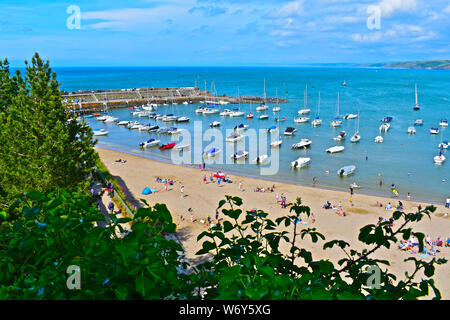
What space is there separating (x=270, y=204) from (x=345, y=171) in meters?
11.9

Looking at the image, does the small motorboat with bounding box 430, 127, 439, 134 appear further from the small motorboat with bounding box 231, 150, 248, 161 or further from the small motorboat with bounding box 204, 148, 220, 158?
the small motorboat with bounding box 204, 148, 220, 158

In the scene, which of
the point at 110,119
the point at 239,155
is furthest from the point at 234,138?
the point at 110,119

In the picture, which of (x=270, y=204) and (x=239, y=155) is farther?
(x=239, y=155)

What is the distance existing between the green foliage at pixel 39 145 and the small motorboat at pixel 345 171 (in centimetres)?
2608

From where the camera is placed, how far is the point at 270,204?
26.9 meters

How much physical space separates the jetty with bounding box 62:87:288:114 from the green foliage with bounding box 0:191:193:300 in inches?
3064

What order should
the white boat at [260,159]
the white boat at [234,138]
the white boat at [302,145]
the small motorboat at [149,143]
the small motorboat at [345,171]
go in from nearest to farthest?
the small motorboat at [345,171] < the white boat at [260,159] < the white boat at [302,145] < the small motorboat at [149,143] < the white boat at [234,138]

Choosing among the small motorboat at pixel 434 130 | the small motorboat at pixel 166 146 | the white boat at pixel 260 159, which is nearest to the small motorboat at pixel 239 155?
the white boat at pixel 260 159

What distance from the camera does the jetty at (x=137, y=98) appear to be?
80.4 m

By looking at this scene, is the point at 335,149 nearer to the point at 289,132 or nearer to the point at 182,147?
the point at 289,132

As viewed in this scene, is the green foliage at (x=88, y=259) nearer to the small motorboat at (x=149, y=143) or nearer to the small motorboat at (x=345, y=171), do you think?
the small motorboat at (x=345, y=171)

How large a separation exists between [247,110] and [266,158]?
39498 mm


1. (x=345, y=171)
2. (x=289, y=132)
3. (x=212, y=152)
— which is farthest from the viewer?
(x=289, y=132)

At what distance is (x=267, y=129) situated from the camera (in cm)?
5709
